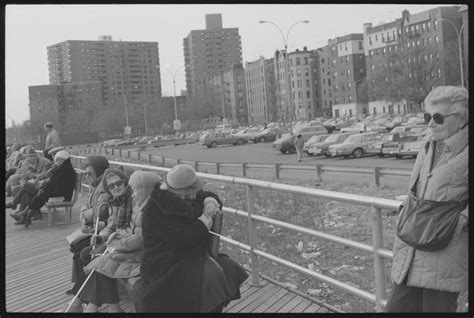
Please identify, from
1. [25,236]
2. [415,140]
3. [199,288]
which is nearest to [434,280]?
[199,288]

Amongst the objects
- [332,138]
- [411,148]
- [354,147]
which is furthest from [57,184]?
[332,138]

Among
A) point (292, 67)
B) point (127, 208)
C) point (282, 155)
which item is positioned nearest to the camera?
point (127, 208)

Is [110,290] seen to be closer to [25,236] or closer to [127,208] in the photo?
[127,208]

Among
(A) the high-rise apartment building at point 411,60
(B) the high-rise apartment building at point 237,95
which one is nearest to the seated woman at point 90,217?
(A) the high-rise apartment building at point 411,60

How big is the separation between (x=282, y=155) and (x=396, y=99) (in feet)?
203

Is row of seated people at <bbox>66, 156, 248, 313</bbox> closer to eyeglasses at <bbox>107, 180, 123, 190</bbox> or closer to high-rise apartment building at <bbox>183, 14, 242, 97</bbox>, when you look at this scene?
eyeglasses at <bbox>107, 180, 123, 190</bbox>

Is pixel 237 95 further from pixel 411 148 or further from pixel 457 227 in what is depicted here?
pixel 457 227

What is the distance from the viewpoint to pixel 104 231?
17.5 ft

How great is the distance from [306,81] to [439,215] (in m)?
134

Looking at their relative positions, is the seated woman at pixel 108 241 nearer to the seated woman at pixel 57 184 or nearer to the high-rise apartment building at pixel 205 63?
the seated woman at pixel 57 184

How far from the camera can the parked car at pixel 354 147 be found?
Result: 3325 cm

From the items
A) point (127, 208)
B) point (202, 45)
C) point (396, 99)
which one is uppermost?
point (202, 45)

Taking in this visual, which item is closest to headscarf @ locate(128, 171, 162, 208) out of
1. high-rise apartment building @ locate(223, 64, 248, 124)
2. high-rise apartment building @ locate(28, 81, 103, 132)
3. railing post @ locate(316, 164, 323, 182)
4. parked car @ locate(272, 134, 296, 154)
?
railing post @ locate(316, 164, 323, 182)

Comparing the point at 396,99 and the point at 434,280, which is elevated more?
the point at 396,99
